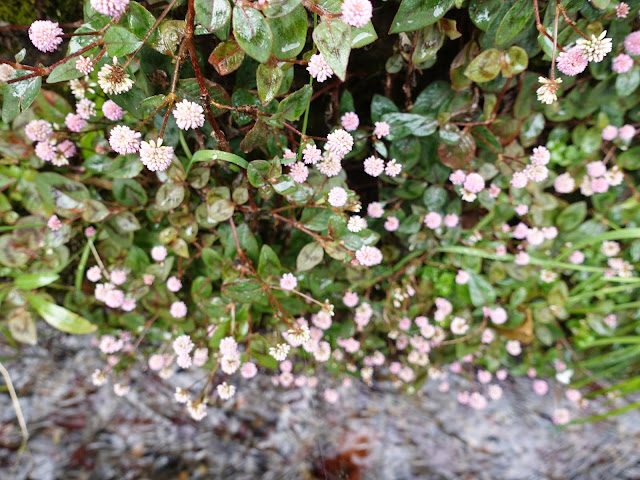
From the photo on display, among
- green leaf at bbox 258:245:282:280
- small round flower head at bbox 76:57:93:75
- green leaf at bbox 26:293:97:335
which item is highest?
small round flower head at bbox 76:57:93:75

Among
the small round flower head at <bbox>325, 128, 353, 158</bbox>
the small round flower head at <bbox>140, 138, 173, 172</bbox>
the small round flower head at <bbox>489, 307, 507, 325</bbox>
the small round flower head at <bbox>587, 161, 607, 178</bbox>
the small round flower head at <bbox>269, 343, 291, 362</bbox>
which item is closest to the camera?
the small round flower head at <bbox>140, 138, 173, 172</bbox>

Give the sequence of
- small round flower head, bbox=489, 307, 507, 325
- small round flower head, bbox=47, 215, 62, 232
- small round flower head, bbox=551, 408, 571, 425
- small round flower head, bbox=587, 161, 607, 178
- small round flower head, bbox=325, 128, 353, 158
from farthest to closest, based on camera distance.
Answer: small round flower head, bbox=551, 408, 571, 425
small round flower head, bbox=489, 307, 507, 325
small round flower head, bbox=587, 161, 607, 178
small round flower head, bbox=47, 215, 62, 232
small round flower head, bbox=325, 128, 353, 158

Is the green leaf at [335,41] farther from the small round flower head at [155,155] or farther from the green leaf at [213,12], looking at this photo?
the small round flower head at [155,155]

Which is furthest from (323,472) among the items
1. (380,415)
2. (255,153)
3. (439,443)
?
(255,153)

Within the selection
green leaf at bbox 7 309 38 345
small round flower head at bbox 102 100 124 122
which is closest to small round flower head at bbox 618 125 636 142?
small round flower head at bbox 102 100 124 122

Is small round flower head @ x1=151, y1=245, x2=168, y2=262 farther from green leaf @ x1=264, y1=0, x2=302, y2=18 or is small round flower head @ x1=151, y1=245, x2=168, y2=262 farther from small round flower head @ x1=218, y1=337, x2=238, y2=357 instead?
green leaf @ x1=264, y1=0, x2=302, y2=18

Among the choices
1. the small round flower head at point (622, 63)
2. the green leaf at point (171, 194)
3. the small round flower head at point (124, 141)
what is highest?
the small round flower head at point (622, 63)

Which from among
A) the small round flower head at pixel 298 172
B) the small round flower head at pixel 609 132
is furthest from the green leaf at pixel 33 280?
the small round flower head at pixel 609 132
